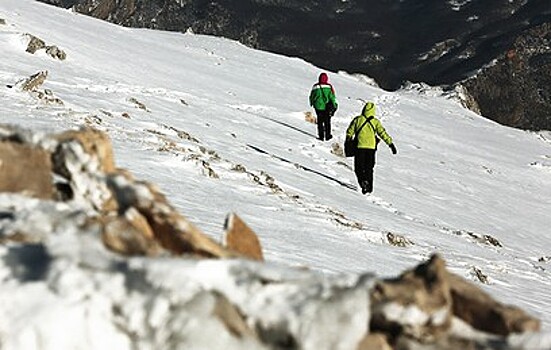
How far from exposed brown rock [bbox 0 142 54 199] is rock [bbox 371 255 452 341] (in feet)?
6.65

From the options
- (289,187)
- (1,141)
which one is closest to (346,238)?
(289,187)

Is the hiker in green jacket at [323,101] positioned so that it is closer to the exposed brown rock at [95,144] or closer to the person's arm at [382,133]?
the person's arm at [382,133]

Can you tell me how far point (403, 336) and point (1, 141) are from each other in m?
2.55

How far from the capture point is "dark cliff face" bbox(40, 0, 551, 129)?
41406 mm

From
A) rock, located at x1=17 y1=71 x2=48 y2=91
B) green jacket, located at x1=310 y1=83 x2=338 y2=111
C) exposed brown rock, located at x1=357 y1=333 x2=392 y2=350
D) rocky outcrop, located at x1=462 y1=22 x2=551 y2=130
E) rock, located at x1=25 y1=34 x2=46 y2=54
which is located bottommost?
rock, located at x1=17 y1=71 x2=48 y2=91

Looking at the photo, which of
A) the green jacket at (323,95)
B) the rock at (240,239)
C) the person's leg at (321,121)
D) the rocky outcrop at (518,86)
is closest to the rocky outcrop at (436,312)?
the rock at (240,239)

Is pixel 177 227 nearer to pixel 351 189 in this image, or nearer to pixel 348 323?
pixel 348 323

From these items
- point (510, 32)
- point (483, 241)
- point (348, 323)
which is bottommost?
point (483, 241)

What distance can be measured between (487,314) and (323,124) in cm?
1438

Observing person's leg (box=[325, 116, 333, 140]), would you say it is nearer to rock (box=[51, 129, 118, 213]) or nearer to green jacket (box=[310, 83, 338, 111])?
green jacket (box=[310, 83, 338, 111])

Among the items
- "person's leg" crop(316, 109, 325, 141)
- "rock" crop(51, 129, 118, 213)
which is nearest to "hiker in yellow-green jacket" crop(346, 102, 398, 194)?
"person's leg" crop(316, 109, 325, 141)

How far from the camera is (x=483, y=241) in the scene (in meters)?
12.1

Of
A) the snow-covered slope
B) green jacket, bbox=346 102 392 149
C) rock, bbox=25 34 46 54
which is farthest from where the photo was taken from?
rock, bbox=25 34 46 54

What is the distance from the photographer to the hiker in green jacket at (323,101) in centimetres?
1717
